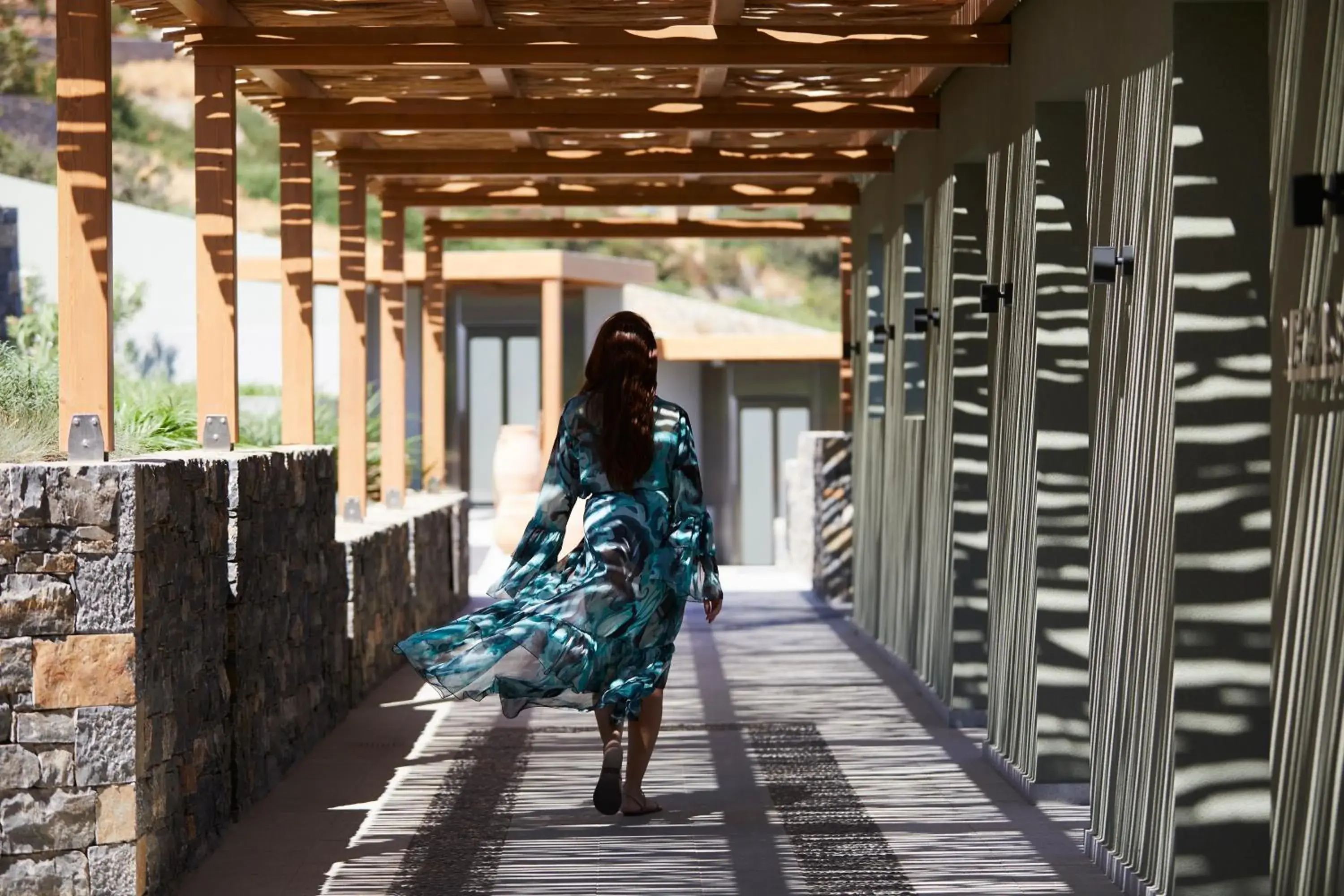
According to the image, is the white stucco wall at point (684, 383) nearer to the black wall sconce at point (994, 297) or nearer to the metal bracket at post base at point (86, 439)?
the black wall sconce at point (994, 297)

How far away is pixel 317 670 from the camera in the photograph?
23.5 ft

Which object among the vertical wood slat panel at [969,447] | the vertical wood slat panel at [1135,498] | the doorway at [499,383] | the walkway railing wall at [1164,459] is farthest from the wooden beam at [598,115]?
the doorway at [499,383]

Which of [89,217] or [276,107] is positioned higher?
[276,107]

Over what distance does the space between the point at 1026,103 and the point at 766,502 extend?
15574 millimetres

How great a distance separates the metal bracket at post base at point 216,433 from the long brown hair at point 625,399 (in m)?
1.49

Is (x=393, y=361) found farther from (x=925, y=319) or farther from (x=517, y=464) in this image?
(x=517, y=464)

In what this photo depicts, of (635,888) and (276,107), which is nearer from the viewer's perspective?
(635,888)

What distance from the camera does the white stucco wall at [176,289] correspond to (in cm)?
2188

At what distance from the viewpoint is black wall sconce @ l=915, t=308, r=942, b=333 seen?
8227 millimetres

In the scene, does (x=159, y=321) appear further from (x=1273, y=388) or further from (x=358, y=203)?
(x=1273, y=388)

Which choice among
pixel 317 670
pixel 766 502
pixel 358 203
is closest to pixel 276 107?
pixel 358 203

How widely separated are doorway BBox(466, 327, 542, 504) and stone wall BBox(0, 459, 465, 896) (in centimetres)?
1461

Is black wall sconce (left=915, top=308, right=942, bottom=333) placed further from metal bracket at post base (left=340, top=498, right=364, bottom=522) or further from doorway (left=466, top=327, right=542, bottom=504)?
doorway (left=466, top=327, right=542, bottom=504)

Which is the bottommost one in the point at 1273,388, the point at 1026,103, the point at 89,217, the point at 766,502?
the point at 766,502
